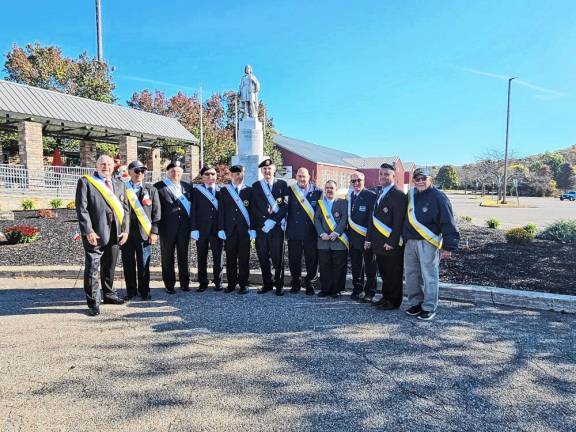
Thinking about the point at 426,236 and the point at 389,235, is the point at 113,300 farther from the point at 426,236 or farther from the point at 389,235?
the point at 426,236

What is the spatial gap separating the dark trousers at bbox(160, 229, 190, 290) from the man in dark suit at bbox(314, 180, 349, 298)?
6.30 ft

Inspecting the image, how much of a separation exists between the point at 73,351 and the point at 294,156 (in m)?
41.1

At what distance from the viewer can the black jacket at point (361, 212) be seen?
17.1 ft

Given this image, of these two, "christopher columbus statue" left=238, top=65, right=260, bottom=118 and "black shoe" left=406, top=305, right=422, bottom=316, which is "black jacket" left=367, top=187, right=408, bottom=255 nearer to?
"black shoe" left=406, top=305, right=422, bottom=316

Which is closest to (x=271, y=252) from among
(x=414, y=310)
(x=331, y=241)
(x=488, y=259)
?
(x=331, y=241)

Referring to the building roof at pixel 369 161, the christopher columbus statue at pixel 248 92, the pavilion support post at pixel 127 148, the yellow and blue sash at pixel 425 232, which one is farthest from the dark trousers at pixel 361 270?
the building roof at pixel 369 161

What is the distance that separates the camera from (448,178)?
278 ft

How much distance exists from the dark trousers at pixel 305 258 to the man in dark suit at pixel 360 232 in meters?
0.56

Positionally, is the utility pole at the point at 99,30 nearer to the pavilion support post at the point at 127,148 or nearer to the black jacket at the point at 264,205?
the pavilion support post at the point at 127,148

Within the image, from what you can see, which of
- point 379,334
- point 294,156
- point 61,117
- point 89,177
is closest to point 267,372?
point 379,334

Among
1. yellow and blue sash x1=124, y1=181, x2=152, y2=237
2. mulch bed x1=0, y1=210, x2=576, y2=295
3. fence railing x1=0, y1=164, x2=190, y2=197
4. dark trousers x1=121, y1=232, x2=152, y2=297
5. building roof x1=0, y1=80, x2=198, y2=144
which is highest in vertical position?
building roof x1=0, y1=80, x2=198, y2=144

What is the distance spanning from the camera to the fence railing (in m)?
15.9

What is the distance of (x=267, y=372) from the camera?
3.15m

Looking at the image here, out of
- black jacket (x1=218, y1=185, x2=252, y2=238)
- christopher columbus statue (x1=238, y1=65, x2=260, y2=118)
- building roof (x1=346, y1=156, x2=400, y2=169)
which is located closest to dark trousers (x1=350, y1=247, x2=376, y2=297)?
black jacket (x1=218, y1=185, x2=252, y2=238)
